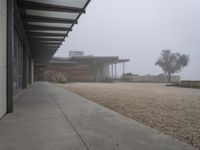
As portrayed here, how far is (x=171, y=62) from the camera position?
36781 mm

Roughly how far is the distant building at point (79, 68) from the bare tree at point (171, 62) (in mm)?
11088

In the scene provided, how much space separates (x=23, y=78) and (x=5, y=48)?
735cm

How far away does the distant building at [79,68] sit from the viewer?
30122 mm

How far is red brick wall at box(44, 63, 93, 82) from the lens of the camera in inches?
1177

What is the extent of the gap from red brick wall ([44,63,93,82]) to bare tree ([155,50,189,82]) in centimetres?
1609

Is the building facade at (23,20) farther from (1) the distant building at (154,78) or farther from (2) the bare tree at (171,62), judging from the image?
(2) the bare tree at (171,62)

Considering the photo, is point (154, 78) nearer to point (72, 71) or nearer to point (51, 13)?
point (72, 71)

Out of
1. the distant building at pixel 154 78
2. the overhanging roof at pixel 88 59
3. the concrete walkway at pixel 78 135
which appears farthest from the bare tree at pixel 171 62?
the concrete walkway at pixel 78 135

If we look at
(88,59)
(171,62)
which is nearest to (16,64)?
(88,59)

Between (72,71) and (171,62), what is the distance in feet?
68.3

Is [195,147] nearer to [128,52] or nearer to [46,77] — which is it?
[46,77]

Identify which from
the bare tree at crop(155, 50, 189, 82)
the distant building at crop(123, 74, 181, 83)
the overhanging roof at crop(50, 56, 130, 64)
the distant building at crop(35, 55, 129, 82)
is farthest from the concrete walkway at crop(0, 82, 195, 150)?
the bare tree at crop(155, 50, 189, 82)

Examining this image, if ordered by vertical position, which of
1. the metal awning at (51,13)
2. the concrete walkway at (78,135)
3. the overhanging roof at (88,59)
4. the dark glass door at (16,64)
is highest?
the overhanging roof at (88,59)

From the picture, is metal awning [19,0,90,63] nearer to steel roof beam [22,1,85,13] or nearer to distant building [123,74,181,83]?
steel roof beam [22,1,85,13]
